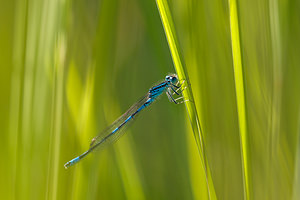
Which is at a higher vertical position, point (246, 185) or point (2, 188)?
point (2, 188)

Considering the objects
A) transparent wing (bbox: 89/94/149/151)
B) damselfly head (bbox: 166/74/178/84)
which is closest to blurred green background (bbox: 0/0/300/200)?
transparent wing (bbox: 89/94/149/151)

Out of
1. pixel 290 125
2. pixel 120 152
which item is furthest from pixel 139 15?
pixel 290 125

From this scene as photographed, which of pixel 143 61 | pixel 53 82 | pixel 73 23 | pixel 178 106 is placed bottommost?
pixel 178 106

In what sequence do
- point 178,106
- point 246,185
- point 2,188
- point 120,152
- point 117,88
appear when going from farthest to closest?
point 117,88, point 178,106, point 120,152, point 2,188, point 246,185

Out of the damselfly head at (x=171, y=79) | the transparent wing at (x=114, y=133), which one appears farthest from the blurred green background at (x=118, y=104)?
the damselfly head at (x=171, y=79)

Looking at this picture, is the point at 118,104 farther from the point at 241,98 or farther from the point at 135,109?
the point at 241,98

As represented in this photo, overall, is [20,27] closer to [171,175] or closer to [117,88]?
[117,88]

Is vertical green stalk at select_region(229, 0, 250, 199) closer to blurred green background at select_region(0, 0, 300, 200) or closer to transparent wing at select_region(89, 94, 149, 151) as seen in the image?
blurred green background at select_region(0, 0, 300, 200)
